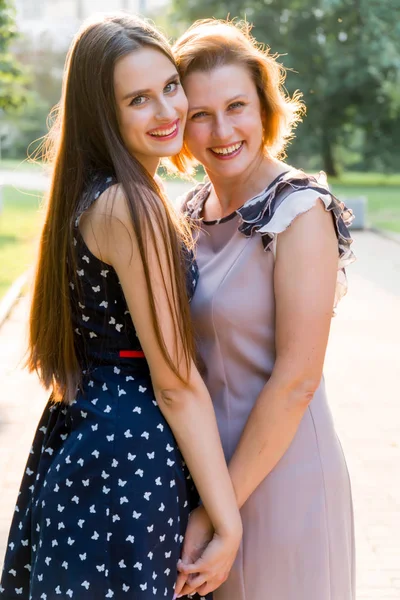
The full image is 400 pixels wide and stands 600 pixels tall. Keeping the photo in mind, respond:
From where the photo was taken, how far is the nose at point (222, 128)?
A: 7.89ft

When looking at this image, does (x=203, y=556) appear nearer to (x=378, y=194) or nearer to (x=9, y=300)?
(x=9, y=300)

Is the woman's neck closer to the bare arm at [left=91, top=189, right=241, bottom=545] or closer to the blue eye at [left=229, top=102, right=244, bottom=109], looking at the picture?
the blue eye at [left=229, top=102, right=244, bottom=109]

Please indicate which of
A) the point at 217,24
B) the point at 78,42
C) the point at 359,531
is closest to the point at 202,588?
the point at 78,42

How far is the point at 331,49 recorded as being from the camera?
3878 cm

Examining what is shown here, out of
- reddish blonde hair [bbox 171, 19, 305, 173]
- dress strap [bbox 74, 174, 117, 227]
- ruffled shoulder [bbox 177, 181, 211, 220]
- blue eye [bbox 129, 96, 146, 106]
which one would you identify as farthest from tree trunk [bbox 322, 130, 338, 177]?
dress strap [bbox 74, 174, 117, 227]

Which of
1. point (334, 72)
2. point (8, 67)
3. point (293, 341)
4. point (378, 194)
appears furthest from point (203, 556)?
point (334, 72)

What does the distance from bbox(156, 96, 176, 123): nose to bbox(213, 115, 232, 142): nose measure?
0.65ft

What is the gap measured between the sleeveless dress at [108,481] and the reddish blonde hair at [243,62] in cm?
50

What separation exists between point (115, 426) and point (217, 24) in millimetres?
1187

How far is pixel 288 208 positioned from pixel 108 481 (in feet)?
2.57

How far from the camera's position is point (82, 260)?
2.13m

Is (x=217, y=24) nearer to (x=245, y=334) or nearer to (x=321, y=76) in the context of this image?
(x=245, y=334)

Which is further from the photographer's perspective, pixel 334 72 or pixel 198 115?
pixel 334 72

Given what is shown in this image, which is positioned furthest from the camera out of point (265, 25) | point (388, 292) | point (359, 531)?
point (265, 25)
